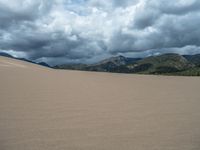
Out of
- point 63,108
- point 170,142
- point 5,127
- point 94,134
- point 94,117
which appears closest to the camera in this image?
point 170,142

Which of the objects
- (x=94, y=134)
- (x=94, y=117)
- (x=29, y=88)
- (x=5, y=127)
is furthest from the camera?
(x=29, y=88)

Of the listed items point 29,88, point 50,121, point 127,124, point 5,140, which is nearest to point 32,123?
point 50,121

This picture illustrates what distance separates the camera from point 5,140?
208 inches

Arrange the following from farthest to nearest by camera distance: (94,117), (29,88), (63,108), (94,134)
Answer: (29,88)
(63,108)
(94,117)
(94,134)

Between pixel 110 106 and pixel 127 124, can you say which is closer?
pixel 127 124

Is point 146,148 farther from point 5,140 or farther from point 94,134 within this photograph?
point 5,140

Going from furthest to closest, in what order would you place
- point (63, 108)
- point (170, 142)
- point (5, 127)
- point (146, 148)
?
point (63, 108)
point (5, 127)
point (170, 142)
point (146, 148)

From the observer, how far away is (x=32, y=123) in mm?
6391

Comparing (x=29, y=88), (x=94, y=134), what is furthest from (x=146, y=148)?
(x=29, y=88)

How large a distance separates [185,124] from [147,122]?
88 cm

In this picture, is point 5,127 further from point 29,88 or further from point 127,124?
point 29,88

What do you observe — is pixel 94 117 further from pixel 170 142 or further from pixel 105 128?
pixel 170 142

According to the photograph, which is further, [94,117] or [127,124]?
[94,117]

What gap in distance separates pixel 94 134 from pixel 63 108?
2.52 metres
